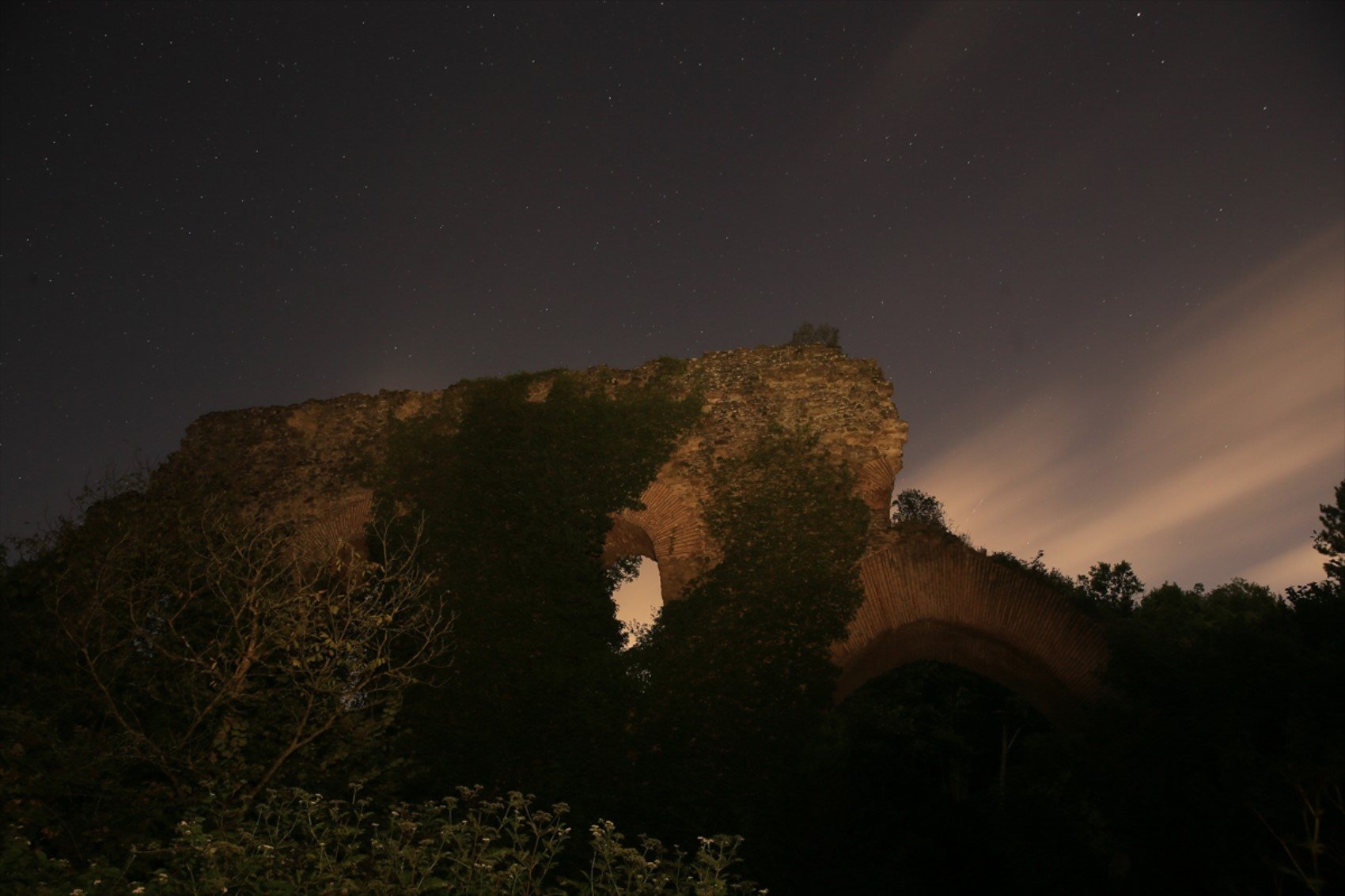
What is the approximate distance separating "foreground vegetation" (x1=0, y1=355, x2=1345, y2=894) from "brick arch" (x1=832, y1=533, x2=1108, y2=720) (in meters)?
0.33

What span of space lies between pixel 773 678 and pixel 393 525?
17.4 ft

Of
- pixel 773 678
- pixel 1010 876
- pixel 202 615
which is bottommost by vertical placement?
pixel 1010 876

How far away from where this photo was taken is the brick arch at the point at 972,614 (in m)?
9.52

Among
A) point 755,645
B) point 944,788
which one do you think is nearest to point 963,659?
point 755,645

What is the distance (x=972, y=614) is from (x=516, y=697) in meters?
5.48

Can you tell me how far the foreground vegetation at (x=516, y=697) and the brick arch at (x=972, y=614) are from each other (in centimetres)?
33

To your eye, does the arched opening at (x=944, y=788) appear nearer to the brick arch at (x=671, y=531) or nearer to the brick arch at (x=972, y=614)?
the brick arch at (x=972, y=614)

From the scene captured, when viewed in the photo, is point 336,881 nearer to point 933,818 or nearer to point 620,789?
point 620,789

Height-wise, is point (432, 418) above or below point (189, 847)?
above

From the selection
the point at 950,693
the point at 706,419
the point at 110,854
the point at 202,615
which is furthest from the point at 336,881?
the point at 950,693

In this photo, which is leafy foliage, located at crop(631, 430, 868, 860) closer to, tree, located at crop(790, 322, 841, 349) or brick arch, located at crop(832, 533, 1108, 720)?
brick arch, located at crop(832, 533, 1108, 720)

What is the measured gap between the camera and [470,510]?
10430 millimetres

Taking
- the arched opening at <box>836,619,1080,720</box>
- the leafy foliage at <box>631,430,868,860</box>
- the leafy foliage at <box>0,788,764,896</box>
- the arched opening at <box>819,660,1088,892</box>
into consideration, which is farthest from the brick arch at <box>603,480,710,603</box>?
the arched opening at <box>819,660,1088,892</box>

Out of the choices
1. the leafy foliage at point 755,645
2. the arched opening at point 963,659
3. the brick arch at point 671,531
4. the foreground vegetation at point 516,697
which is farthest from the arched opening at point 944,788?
the brick arch at point 671,531
